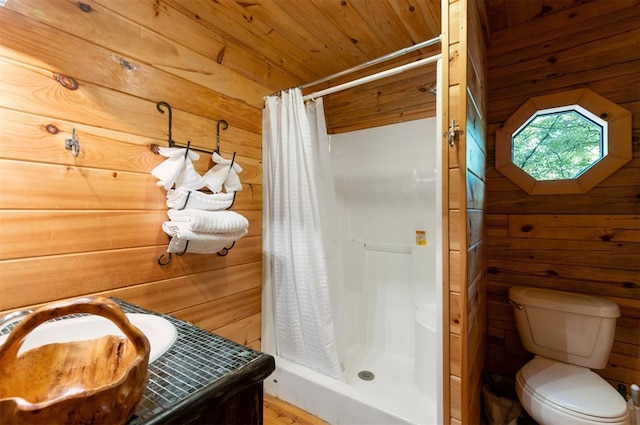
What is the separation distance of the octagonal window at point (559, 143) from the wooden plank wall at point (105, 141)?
5.83 ft

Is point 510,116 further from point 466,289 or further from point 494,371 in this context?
point 494,371

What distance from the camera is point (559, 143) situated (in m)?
1.75

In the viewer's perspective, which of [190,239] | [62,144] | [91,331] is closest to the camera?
[91,331]

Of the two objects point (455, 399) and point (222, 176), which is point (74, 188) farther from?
point (455, 399)

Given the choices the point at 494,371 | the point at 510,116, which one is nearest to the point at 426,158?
the point at 510,116

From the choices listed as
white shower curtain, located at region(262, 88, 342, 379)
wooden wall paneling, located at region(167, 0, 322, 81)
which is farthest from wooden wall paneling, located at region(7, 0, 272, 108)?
white shower curtain, located at region(262, 88, 342, 379)

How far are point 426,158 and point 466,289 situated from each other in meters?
1.18

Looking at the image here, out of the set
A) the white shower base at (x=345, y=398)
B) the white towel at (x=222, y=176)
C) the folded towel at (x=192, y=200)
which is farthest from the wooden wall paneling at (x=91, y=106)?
the white shower base at (x=345, y=398)

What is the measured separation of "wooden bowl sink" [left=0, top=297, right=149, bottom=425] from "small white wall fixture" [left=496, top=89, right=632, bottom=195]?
2.07 meters

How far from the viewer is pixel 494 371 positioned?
1.88 m

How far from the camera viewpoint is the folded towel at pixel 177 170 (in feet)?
4.29

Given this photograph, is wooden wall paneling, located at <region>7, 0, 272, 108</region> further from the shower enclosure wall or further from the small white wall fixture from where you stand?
the small white wall fixture

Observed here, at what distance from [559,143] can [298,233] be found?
1665 mm

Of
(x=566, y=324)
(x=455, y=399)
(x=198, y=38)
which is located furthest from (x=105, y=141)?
(x=566, y=324)
